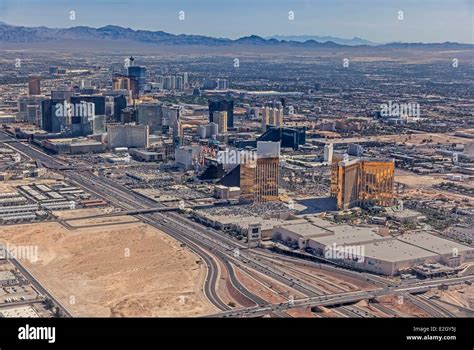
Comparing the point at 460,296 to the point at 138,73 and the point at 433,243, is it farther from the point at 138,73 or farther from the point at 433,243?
the point at 138,73

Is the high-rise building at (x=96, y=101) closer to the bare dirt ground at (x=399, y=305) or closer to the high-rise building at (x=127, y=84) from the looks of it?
the high-rise building at (x=127, y=84)

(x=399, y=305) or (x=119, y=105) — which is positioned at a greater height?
(x=119, y=105)

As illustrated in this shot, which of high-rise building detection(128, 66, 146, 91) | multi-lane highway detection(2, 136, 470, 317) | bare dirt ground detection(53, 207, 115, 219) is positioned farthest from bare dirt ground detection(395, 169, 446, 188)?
high-rise building detection(128, 66, 146, 91)

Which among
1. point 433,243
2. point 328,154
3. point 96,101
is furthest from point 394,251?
point 96,101

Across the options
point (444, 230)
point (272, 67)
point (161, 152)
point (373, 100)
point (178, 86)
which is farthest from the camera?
point (272, 67)
